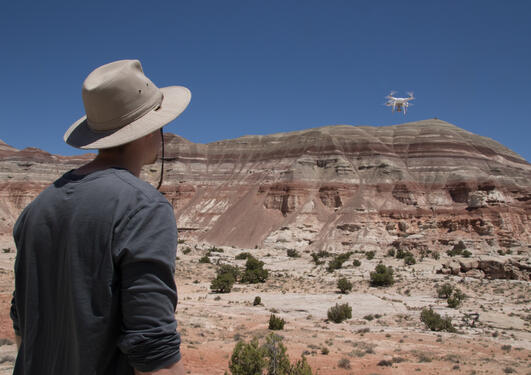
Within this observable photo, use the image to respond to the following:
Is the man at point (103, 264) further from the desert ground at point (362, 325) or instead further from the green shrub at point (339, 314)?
the green shrub at point (339, 314)

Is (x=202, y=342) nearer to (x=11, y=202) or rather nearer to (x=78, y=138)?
(x=78, y=138)

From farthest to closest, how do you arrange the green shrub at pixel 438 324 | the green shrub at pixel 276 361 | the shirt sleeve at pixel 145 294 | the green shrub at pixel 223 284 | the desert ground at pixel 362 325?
the green shrub at pixel 223 284
the green shrub at pixel 438 324
the desert ground at pixel 362 325
the green shrub at pixel 276 361
the shirt sleeve at pixel 145 294

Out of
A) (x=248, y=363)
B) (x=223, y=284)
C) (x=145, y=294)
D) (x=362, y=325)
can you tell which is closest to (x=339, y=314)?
(x=362, y=325)

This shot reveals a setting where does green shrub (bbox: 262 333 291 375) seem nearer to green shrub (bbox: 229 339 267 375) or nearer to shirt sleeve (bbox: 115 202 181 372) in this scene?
green shrub (bbox: 229 339 267 375)

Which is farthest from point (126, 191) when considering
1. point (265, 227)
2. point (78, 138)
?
point (265, 227)

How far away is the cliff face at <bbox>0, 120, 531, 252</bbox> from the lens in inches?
2106

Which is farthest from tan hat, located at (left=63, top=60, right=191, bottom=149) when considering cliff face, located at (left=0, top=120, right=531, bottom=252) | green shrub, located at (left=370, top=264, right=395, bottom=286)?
cliff face, located at (left=0, top=120, right=531, bottom=252)

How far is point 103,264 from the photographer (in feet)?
4.69

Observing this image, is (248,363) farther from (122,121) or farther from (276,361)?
(122,121)

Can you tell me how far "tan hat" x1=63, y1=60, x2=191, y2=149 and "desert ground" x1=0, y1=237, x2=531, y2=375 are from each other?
288 inches

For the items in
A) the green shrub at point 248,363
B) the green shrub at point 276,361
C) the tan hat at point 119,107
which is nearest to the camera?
the tan hat at point 119,107

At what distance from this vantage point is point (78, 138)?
1.80m

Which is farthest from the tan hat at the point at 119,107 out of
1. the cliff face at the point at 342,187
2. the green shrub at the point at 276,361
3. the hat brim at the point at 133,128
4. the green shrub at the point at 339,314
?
the cliff face at the point at 342,187

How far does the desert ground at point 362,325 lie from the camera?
10109mm
